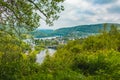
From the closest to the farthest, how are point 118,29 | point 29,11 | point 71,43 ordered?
point 29,11 < point 118,29 < point 71,43

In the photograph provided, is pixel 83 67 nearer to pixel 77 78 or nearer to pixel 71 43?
pixel 77 78

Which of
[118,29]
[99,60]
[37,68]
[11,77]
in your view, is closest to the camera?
[11,77]

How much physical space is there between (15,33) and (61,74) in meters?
2.81

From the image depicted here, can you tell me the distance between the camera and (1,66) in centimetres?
1233

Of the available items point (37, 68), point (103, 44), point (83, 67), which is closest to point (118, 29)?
point (103, 44)

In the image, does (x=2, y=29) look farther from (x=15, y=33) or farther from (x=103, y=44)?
(x=103, y=44)

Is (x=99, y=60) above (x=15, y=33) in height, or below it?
below

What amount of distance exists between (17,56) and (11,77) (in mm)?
2552

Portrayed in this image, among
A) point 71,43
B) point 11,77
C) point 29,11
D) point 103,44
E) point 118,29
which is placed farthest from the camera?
point 71,43

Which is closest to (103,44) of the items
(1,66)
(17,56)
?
(17,56)

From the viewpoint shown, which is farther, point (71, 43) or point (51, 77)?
point (71, 43)

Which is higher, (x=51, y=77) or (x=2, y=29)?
(x=2, y=29)

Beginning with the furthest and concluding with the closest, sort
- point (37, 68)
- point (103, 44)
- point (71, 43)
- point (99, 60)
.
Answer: point (71, 43)
point (103, 44)
point (99, 60)
point (37, 68)

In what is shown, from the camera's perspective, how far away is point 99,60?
15148 millimetres
